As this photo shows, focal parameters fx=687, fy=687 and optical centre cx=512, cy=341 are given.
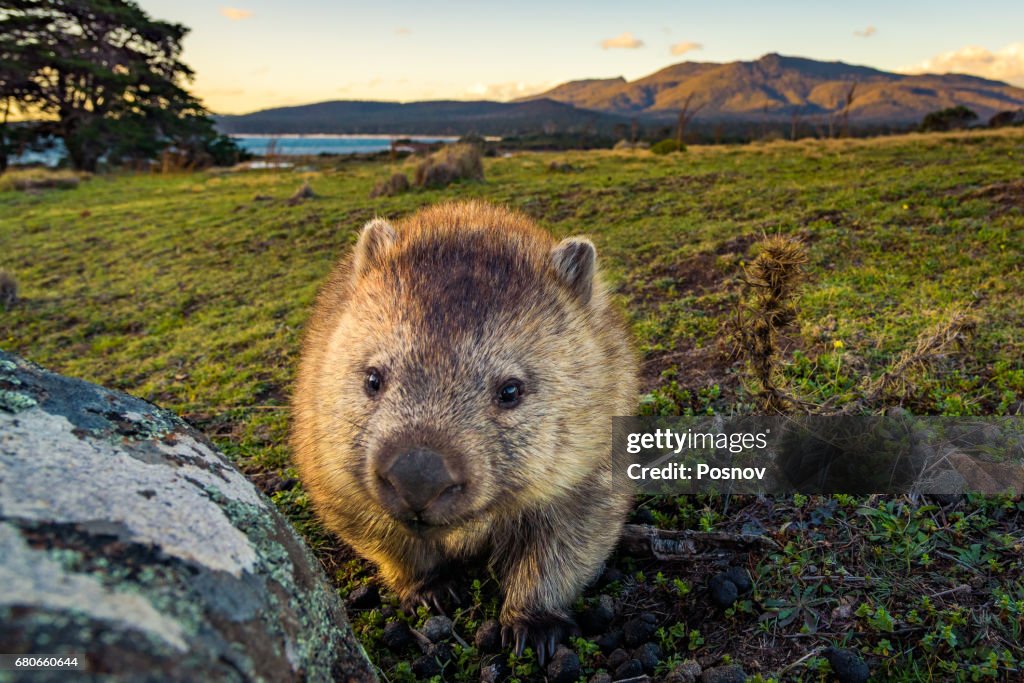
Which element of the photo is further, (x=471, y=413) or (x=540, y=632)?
(x=540, y=632)

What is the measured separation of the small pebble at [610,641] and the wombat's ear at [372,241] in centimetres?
183

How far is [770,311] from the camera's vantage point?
3393 millimetres

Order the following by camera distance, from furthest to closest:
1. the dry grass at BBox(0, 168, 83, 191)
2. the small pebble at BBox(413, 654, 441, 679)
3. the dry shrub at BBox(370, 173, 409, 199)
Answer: the dry grass at BBox(0, 168, 83, 191), the dry shrub at BBox(370, 173, 409, 199), the small pebble at BBox(413, 654, 441, 679)

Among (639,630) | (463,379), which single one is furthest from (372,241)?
(639,630)

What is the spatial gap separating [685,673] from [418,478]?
1.15 m

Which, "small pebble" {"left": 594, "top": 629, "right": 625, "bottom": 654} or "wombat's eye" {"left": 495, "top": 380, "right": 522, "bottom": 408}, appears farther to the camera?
"small pebble" {"left": 594, "top": 629, "right": 625, "bottom": 654}

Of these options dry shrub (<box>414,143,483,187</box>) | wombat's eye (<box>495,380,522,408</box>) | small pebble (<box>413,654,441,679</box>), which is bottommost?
small pebble (<box>413,654,441,679</box>)

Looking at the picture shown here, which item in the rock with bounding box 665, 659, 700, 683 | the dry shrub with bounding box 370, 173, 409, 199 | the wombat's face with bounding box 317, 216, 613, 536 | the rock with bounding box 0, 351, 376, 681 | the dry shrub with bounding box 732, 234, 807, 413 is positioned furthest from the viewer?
the dry shrub with bounding box 370, 173, 409, 199

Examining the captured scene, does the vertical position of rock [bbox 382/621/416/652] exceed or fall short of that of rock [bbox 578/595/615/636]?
it falls short

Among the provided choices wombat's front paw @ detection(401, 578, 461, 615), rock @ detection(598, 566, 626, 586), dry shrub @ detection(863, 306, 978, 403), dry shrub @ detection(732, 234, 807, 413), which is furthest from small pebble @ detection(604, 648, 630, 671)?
dry shrub @ detection(863, 306, 978, 403)

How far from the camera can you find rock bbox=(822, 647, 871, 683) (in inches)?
88.7

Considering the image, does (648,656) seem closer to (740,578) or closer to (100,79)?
(740,578)

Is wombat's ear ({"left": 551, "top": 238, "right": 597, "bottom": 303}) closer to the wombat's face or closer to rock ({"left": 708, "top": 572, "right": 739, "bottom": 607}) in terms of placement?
the wombat's face

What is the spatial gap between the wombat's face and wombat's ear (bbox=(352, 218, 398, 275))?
103mm
